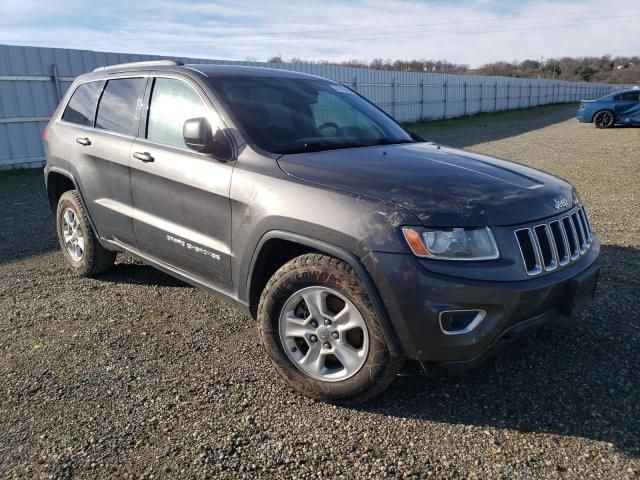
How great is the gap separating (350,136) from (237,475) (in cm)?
224

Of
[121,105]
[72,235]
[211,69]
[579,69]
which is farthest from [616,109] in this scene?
[579,69]

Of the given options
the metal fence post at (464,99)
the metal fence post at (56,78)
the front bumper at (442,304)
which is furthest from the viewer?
the metal fence post at (464,99)

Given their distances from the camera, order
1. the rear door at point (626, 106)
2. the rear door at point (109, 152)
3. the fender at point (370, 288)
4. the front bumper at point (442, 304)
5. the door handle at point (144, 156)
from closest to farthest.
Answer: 1. the front bumper at point (442, 304)
2. the fender at point (370, 288)
3. the door handle at point (144, 156)
4. the rear door at point (109, 152)
5. the rear door at point (626, 106)

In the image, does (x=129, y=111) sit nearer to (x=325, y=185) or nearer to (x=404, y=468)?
(x=325, y=185)

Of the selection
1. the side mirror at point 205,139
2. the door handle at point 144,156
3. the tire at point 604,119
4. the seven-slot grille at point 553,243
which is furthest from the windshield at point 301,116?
the tire at point 604,119

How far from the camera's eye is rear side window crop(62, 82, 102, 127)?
4.43 meters

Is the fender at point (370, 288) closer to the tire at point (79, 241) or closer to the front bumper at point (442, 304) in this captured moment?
the front bumper at point (442, 304)

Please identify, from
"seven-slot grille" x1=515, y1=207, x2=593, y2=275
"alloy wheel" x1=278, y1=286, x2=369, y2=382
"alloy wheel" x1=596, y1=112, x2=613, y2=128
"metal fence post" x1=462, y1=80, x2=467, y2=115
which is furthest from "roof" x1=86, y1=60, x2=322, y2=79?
"metal fence post" x1=462, y1=80, x2=467, y2=115

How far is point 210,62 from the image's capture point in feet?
45.2

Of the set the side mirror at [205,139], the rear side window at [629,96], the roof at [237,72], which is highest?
the roof at [237,72]

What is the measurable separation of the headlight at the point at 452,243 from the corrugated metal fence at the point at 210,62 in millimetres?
11406

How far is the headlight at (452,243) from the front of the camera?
2.38 meters

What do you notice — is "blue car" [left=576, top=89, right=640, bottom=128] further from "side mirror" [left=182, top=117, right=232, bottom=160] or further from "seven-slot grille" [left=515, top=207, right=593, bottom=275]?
"side mirror" [left=182, top=117, right=232, bottom=160]

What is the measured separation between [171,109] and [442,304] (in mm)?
2347
